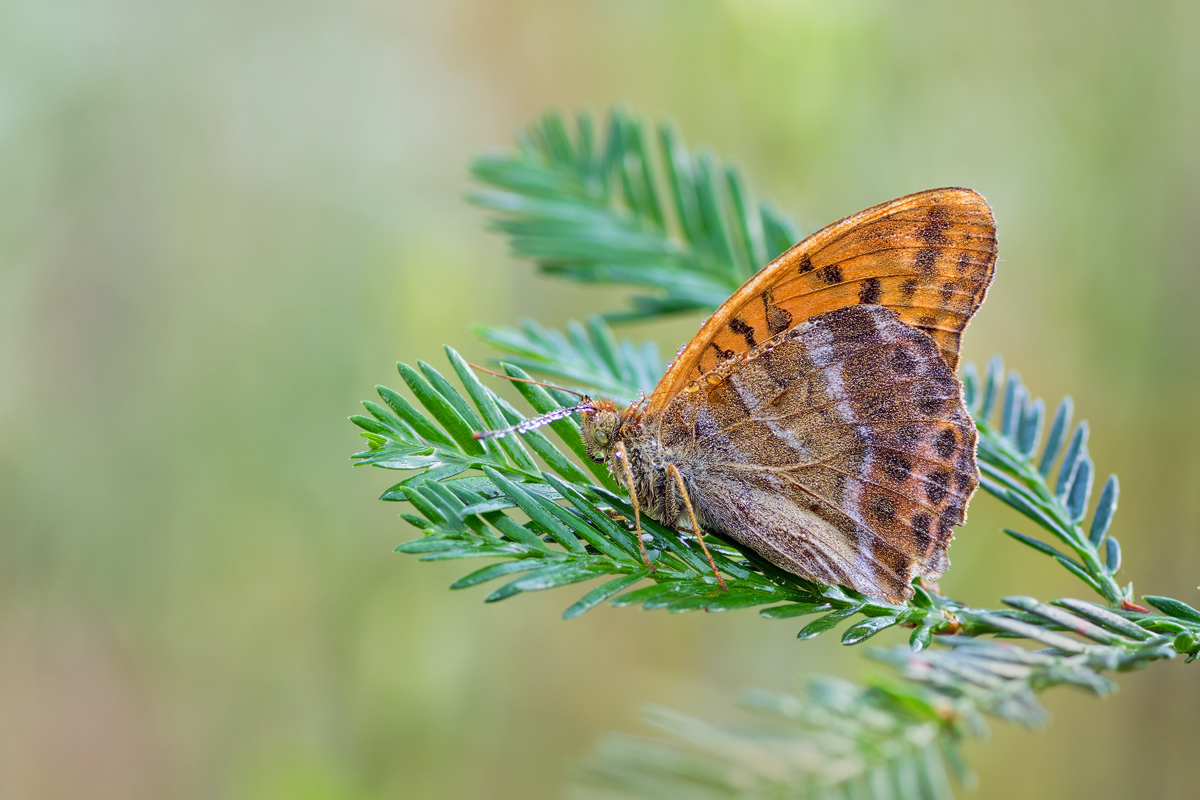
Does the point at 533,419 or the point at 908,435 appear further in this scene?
the point at 908,435

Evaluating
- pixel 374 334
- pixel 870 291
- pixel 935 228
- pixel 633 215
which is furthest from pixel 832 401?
pixel 374 334

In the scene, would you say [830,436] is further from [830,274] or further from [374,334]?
[374,334]

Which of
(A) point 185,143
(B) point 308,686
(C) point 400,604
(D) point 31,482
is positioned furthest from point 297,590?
(A) point 185,143

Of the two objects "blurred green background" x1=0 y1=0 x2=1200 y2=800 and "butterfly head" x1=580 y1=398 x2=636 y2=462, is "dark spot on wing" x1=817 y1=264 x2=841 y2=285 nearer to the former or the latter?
"butterfly head" x1=580 y1=398 x2=636 y2=462

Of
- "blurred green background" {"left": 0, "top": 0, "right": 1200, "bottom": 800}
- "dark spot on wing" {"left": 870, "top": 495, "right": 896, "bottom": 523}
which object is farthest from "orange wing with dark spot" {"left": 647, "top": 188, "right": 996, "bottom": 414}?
"blurred green background" {"left": 0, "top": 0, "right": 1200, "bottom": 800}

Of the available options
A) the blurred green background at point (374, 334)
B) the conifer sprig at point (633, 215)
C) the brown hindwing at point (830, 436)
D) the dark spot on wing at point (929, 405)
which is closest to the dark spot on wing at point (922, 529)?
the brown hindwing at point (830, 436)

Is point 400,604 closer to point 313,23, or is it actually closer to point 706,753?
point 706,753
